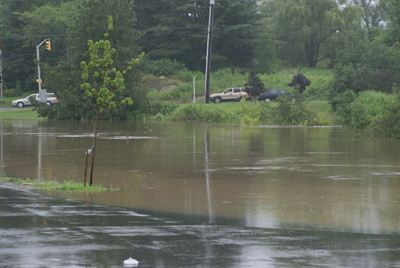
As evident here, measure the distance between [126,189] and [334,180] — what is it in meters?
5.82

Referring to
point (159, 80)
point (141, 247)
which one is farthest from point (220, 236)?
point (159, 80)

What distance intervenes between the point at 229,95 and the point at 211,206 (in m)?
57.5

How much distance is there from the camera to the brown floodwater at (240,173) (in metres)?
15.6

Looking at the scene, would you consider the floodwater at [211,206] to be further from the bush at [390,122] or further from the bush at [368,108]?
the bush at [368,108]

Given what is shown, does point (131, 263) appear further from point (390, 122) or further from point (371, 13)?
point (371, 13)

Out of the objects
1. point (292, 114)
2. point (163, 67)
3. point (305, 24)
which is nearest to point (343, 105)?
point (292, 114)

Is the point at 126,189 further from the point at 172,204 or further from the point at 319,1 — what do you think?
the point at 319,1

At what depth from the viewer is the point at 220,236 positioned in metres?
11.6

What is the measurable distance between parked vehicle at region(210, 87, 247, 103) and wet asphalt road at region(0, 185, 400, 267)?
5955 cm

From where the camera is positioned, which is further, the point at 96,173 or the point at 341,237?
the point at 96,173

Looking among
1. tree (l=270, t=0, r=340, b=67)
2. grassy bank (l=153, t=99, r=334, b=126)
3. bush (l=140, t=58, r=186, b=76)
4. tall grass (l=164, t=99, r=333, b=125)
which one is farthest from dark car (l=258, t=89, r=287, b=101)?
tree (l=270, t=0, r=340, b=67)

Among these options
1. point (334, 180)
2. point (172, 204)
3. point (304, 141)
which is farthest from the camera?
point (304, 141)

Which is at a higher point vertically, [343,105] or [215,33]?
[215,33]

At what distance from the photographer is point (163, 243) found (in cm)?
1081
